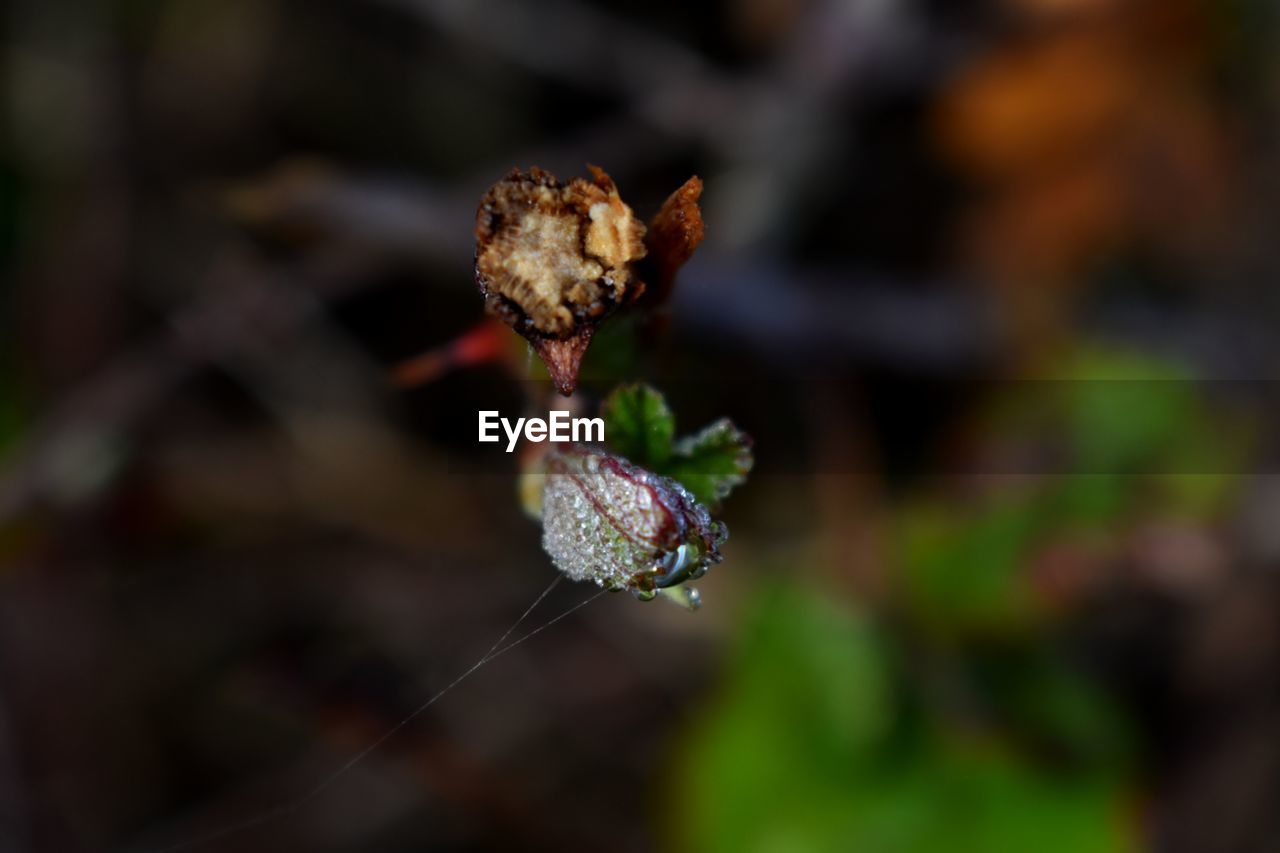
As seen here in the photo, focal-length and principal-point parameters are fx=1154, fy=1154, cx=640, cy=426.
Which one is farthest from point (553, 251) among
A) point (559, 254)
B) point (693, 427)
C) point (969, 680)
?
point (969, 680)

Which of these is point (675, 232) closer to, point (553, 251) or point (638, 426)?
point (553, 251)

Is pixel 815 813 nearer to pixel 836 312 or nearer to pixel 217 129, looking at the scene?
pixel 836 312

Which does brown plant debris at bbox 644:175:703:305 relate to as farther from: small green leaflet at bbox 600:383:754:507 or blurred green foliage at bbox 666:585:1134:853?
blurred green foliage at bbox 666:585:1134:853

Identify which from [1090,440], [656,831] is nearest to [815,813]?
[656,831]

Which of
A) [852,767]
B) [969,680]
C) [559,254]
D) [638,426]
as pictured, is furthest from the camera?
[969,680]

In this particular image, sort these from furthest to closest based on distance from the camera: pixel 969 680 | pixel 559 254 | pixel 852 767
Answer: pixel 969 680, pixel 852 767, pixel 559 254
